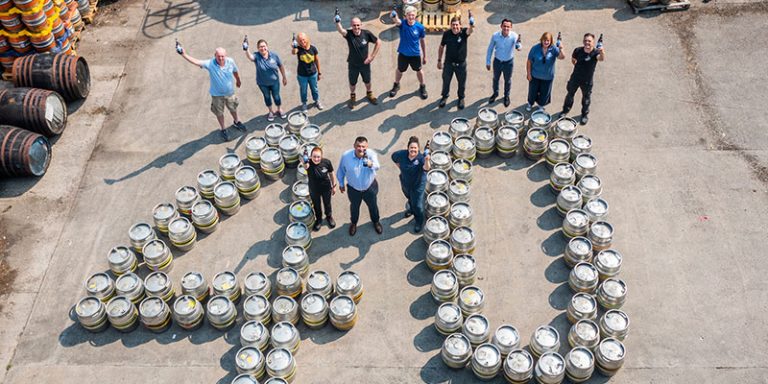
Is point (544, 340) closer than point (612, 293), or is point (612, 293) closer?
point (544, 340)

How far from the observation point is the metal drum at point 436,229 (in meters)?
10.9

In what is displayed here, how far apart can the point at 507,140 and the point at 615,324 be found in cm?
426

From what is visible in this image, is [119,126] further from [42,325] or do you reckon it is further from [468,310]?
[468,310]

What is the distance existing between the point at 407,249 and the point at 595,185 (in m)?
3.56

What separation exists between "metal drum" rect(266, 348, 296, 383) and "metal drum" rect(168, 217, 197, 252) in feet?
9.36

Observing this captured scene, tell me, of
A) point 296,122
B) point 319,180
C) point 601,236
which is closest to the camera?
point 319,180

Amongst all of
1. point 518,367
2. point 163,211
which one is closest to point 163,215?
point 163,211

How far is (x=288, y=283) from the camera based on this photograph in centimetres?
1015

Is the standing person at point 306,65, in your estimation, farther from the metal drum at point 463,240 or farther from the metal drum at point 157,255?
the metal drum at point 463,240

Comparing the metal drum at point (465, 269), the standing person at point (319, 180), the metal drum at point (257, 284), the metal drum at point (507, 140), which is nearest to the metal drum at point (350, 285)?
the metal drum at point (257, 284)

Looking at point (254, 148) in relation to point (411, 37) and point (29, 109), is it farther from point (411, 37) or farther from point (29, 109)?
point (29, 109)

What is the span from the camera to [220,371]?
9.65 m

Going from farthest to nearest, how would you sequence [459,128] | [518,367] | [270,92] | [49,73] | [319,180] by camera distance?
[49,73] → [270,92] → [459,128] → [319,180] → [518,367]

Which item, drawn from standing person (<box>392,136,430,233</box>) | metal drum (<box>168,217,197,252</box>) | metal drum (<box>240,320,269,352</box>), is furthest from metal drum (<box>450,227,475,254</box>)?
metal drum (<box>168,217,197,252</box>)
